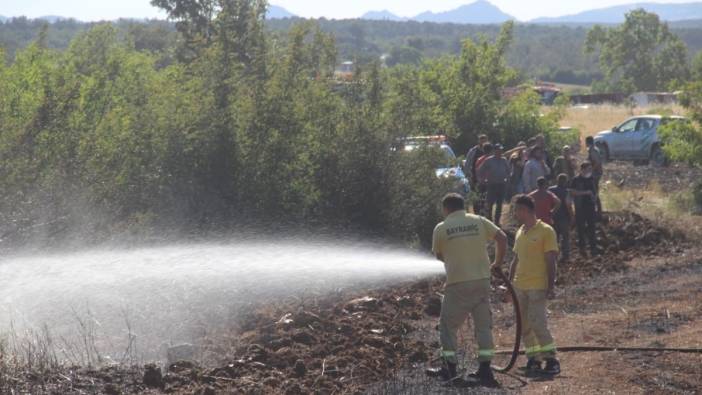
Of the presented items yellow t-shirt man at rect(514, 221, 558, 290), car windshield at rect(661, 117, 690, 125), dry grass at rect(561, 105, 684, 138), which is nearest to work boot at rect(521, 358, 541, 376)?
yellow t-shirt man at rect(514, 221, 558, 290)

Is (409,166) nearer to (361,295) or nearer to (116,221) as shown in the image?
(361,295)

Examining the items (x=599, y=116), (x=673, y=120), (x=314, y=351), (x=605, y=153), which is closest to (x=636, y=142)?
(x=605, y=153)

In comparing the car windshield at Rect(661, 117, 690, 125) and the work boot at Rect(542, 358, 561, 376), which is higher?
the car windshield at Rect(661, 117, 690, 125)

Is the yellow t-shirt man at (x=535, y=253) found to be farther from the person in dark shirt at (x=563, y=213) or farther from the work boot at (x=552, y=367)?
the person in dark shirt at (x=563, y=213)

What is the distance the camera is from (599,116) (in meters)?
62.3

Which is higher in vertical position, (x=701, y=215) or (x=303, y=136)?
(x=303, y=136)

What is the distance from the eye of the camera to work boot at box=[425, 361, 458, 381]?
9945mm

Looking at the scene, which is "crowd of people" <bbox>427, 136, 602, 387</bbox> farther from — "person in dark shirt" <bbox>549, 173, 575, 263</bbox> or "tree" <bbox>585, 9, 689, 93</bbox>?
"tree" <bbox>585, 9, 689, 93</bbox>

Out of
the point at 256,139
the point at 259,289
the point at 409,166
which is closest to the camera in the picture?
the point at 259,289

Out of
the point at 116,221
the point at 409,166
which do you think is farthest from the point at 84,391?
the point at 409,166

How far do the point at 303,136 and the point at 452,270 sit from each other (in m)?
8.08

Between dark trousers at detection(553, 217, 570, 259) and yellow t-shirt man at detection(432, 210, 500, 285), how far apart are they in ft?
27.3

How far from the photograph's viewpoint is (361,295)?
49.5 ft

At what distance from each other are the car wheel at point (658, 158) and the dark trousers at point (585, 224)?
16748 mm
